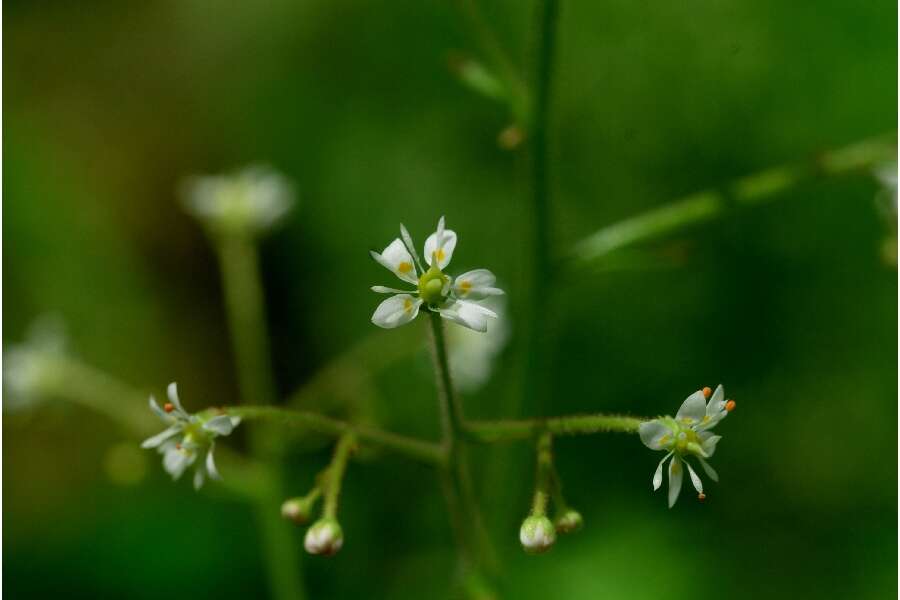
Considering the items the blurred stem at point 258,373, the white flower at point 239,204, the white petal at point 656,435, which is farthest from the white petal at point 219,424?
the white flower at point 239,204

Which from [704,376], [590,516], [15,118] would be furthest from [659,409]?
[15,118]

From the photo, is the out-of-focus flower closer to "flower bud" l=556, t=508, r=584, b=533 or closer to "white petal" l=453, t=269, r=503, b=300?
"white petal" l=453, t=269, r=503, b=300

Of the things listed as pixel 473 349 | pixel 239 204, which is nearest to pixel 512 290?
pixel 473 349

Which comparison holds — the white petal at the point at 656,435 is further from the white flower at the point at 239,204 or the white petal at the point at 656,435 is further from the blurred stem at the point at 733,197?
the white flower at the point at 239,204

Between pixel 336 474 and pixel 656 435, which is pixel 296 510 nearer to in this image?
pixel 336 474

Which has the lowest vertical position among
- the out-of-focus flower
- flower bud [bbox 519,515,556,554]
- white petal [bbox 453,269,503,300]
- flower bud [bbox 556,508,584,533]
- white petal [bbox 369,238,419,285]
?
flower bud [bbox 519,515,556,554]

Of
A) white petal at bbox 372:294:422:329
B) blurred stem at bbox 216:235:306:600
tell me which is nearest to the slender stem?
white petal at bbox 372:294:422:329
